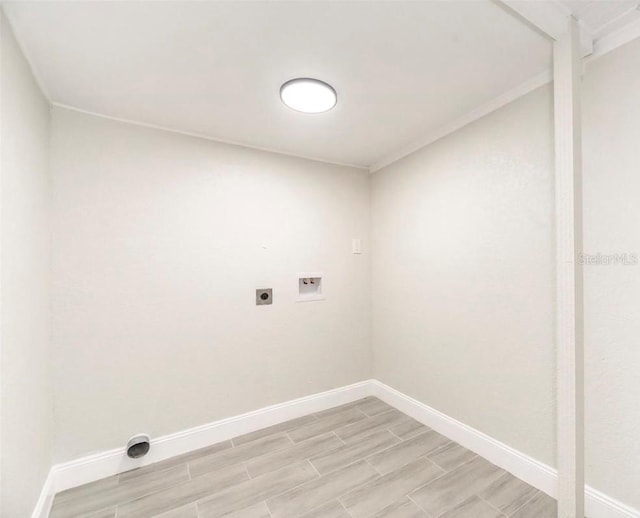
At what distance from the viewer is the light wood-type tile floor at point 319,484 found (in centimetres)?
147

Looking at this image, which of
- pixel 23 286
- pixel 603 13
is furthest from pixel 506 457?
pixel 23 286

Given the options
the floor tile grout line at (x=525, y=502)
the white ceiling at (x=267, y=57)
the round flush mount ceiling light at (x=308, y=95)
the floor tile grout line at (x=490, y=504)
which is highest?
the white ceiling at (x=267, y=57)

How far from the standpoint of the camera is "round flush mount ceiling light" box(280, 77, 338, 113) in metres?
1.53

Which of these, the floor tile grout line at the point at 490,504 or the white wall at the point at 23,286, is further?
the floor tile grout line at the point at 490,504

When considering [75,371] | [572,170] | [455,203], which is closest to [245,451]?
[75,371]

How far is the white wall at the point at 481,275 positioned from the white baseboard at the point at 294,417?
7 cm

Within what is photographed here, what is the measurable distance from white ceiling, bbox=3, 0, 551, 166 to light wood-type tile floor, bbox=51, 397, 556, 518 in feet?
7.37

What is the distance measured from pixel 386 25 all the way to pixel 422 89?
0.53 m

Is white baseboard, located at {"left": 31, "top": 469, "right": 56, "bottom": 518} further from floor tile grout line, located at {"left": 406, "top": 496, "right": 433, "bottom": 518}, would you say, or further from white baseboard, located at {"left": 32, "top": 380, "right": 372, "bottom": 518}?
floor tile grout line, located at {"left": 406, "top": 496, "right": 433, "bottom": 518}

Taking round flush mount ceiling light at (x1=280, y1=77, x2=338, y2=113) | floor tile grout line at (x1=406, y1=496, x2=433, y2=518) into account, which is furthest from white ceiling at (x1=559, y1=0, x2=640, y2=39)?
floor tile grout line at (x1=406, y1=496, x2=433, y2=518)

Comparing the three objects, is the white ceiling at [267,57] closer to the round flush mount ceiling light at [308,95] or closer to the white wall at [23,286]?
the round flush mount ceiling light at [308,95]

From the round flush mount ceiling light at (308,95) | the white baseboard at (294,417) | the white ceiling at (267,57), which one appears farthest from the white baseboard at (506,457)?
the round flush mount ceiling light at (308,95)

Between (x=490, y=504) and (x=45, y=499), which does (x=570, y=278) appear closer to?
(x=490, y=504)

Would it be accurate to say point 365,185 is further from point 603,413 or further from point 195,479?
point 195,479
